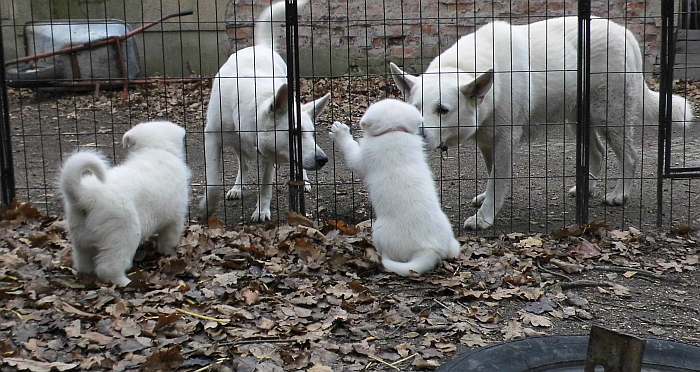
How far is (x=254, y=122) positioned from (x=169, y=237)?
1744mm

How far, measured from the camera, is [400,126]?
519cm

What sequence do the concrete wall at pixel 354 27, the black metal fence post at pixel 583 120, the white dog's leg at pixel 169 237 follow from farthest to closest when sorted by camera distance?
1. the concrete wall at pixel 354 27
2. the black metal fence post at pixel 583 120
3. the white dog's leg at pixel 169 237

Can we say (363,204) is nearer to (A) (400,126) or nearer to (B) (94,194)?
(A) (400,126)

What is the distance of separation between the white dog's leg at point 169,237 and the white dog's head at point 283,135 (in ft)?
4.79

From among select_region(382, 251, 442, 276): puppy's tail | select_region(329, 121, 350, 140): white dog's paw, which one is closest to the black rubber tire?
select_region(382, 251, 442, 276): puppy's tail

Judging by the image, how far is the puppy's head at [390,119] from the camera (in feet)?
17.0

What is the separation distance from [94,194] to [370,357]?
1.66 meters

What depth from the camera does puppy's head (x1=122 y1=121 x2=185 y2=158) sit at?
16.9 ft

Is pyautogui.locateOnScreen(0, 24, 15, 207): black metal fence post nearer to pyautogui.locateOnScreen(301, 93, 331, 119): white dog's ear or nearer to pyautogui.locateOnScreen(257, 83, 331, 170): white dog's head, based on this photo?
pyautogui.locateOnScreen(257, 83, 331, 170): white dog's head

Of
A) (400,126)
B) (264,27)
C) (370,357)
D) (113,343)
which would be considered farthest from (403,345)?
(264,27)

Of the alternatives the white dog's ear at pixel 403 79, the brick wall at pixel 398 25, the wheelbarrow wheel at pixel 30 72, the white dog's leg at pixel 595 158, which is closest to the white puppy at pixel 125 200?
the white dog's ear at pixel 403 79

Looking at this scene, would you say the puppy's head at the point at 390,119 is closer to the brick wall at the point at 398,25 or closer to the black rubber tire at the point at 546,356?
the black rubber tire at the point at 546,356

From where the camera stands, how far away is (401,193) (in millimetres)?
4941

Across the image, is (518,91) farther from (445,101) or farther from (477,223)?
(477,223)
